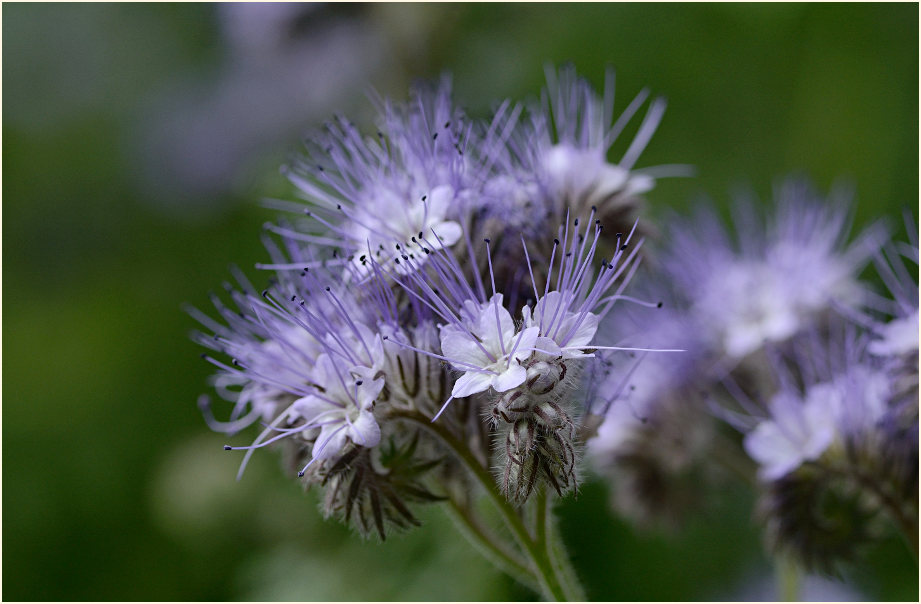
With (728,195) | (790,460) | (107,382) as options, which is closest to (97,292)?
(107,382)

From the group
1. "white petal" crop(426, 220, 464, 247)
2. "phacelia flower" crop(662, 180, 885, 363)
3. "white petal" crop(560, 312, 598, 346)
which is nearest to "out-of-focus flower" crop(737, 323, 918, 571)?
"phacelia flower" crop(662, 180, 885, 363)

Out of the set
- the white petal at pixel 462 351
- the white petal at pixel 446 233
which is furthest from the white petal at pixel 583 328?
the white petal at pixel 446 233

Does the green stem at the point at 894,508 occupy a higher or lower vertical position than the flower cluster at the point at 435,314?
lower

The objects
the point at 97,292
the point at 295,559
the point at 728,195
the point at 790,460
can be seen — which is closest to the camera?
the point at 790,460

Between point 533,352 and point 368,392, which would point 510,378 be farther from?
point 368,392

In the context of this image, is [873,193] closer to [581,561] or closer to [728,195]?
[728,195]

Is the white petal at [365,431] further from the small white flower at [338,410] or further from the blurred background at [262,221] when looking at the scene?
the blurred background at [262,221]

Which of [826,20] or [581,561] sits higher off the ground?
[826,20]
